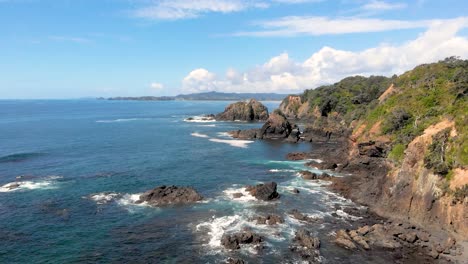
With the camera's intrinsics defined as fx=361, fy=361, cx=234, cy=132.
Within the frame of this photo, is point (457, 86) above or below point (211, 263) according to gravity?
above

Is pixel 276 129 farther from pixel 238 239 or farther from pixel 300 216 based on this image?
pixel 238 239

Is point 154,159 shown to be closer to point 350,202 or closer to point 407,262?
point 350,202

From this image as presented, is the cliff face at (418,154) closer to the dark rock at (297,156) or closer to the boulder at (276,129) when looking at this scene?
the dark rock at (297,156)

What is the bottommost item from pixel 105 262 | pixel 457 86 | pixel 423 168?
pixel 105 262

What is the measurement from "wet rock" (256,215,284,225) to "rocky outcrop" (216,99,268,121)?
140054 millimetres

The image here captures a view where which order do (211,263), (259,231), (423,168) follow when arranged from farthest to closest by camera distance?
(423,168)
(259,231)
(211,263)

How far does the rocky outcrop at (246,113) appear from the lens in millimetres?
190375

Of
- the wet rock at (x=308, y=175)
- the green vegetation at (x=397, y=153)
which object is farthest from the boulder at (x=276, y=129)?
the green vegetation at (x=397, y=153)

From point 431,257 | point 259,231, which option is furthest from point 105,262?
point 431,257

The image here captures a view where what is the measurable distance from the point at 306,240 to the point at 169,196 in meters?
25.2

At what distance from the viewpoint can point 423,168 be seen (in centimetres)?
5053

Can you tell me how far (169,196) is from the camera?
2324 inches

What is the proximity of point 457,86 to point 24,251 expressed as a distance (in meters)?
75.0

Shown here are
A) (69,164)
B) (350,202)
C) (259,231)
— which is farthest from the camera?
(69,164)
